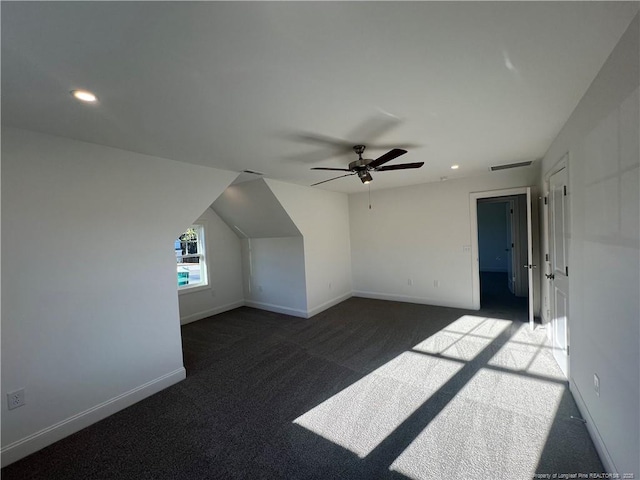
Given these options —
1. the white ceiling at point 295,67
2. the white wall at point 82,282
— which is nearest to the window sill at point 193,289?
the white wall at point 82,282

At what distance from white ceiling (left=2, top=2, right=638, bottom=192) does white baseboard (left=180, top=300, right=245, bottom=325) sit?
325cm

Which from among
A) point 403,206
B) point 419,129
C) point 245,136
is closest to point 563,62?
point 419,129

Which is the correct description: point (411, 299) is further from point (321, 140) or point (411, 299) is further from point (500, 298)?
point (321, 140)

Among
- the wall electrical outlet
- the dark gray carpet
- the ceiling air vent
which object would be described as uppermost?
the ceiling air vent

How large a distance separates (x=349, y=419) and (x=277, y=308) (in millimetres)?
3205

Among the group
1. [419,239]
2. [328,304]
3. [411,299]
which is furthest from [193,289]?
[419,239]

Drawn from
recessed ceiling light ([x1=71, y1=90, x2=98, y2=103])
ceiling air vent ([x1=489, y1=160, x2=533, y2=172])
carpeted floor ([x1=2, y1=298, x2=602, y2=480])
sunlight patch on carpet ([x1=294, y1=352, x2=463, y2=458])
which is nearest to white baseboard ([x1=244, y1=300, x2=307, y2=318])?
carpeted floor ([x1=2, y1=298, x2=602, y2=480])

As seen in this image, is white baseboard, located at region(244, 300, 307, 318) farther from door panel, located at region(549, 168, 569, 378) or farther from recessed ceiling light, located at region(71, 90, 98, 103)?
recessed ceiling light, located at region(71, 90, 98, 103)

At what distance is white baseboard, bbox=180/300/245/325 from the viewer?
15.5 ft

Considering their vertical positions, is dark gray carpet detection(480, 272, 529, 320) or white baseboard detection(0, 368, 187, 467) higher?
white baseboard detection(0, 368, 187, 467)

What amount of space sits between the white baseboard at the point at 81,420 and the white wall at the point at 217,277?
2.09 meters

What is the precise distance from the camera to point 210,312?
16.8ft

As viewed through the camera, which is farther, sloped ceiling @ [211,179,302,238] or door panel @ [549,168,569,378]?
sloped ceiling @ [211,179,302,238]

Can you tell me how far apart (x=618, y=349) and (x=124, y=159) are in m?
3.86
